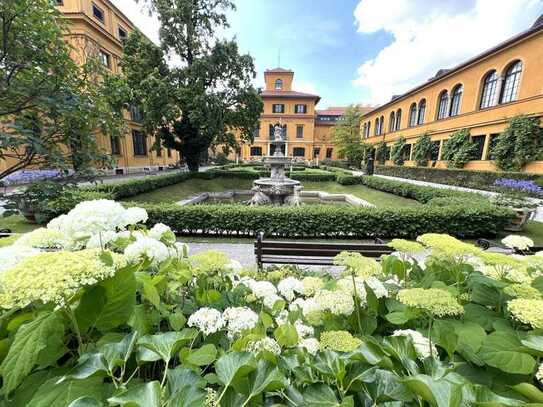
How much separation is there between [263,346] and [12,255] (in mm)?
1096

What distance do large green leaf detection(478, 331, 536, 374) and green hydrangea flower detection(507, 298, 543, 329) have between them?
7 centimetres

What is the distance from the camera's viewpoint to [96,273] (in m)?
0.72

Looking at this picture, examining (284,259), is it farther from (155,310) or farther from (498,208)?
(498,208)

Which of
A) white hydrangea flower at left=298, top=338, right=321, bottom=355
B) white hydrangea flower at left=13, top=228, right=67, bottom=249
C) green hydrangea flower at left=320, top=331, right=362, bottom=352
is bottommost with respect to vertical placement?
white hydrangea flower at left=298, top=338, right=321, bottom=355

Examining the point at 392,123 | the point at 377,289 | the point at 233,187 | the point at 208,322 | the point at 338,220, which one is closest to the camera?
the point at 208,322

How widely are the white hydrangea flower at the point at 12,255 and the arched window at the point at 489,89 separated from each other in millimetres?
27443

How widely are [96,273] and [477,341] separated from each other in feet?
4.12

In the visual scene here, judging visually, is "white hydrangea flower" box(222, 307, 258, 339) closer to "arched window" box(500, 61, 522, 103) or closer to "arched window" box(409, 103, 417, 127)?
"arched window" box(500, 61, 522, 103)

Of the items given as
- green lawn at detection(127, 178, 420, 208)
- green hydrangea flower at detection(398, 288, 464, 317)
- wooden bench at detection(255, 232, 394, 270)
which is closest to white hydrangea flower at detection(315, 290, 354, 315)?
green hydrangea flower at detection(398, 288, 464, 317)

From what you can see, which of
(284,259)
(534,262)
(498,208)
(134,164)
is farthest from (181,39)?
(534,262)

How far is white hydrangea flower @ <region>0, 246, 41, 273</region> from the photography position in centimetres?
93

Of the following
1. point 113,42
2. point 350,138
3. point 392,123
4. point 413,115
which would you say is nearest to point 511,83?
point 413,115

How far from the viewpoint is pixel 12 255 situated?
995 mm

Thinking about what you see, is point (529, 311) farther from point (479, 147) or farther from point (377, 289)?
point (479, 147)
